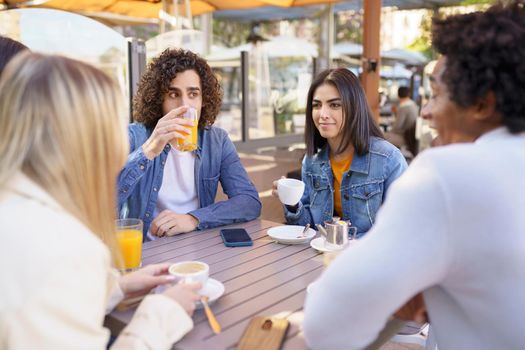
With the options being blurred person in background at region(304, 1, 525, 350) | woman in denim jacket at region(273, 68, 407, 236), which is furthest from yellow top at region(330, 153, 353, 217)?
blurred person in background at region(304, 1, 525, 350)

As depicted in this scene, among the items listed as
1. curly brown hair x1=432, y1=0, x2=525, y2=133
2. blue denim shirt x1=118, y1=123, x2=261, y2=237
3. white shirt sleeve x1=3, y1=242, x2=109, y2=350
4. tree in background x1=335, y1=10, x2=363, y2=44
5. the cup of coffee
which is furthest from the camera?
tree in background x1=335, y1=10, x2=363, y2=44

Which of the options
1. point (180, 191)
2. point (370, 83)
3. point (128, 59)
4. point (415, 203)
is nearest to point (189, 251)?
point (180, 191)

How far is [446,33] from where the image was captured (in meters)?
1.02

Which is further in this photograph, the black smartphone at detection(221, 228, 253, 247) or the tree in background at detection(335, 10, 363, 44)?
the tree in background at detection(335, 10, 363, 44)

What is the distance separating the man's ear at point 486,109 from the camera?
946 millimetres

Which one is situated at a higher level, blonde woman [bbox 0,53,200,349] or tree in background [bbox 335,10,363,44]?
tree in background [bbox 335,10,363,44]

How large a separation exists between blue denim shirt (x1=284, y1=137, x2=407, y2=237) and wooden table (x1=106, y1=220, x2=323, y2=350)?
35 cm

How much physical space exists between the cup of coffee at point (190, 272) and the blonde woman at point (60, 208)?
0.16 m

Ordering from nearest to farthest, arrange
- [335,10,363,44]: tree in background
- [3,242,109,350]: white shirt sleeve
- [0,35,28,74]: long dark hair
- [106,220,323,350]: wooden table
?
[3,242,109,350]: white shirt sleeve
[106,220,323,350]: wooden table
[0,35,28,74]: long dark hair
[335,10,363,44]: tree in background

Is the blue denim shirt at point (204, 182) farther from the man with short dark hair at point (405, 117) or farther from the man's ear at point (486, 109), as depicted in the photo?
the man with short dark hair at point (405, 117)

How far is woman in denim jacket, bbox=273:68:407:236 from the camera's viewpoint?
2.30 meters

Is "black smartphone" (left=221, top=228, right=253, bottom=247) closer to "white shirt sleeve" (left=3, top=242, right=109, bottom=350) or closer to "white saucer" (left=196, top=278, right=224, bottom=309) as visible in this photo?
"white saucer" (left=196, top=278, right=224, bottom=309)

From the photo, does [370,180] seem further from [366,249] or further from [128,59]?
[128,59]

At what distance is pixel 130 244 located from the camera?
61.2 inches
